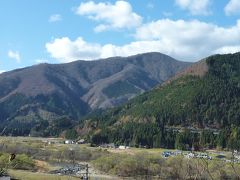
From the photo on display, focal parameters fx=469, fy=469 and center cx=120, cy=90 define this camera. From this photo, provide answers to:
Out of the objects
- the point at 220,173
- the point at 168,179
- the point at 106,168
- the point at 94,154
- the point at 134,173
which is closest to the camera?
the point at 220,173

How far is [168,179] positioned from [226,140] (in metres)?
77.8

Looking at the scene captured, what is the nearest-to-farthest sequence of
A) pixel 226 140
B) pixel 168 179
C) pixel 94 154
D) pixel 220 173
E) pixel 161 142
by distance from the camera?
pixel 220 173, pixel 168 179, pixel 94 154, pixel 226 140, pixel 161 142

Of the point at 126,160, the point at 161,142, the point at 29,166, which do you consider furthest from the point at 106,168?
the point at 161,142

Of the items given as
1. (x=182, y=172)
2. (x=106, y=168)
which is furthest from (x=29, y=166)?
(x=182, y=172)

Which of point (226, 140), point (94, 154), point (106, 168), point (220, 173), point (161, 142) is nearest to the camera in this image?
point (220, 173)

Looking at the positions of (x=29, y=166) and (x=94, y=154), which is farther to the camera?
(x=94, y=154)

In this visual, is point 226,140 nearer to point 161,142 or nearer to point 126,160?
point 161,142

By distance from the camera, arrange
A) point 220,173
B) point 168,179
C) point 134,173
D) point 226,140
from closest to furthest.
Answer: point 220,173 < point 168,179 < point 134,173 < point 226,140

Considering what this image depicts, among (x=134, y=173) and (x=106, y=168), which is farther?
(x=106, y=168)

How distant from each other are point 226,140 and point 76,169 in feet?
253

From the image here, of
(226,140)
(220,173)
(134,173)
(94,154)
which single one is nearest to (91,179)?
(134,173)

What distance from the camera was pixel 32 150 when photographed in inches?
6127

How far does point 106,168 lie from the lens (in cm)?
12256

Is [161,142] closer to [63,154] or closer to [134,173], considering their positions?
[63,154]
